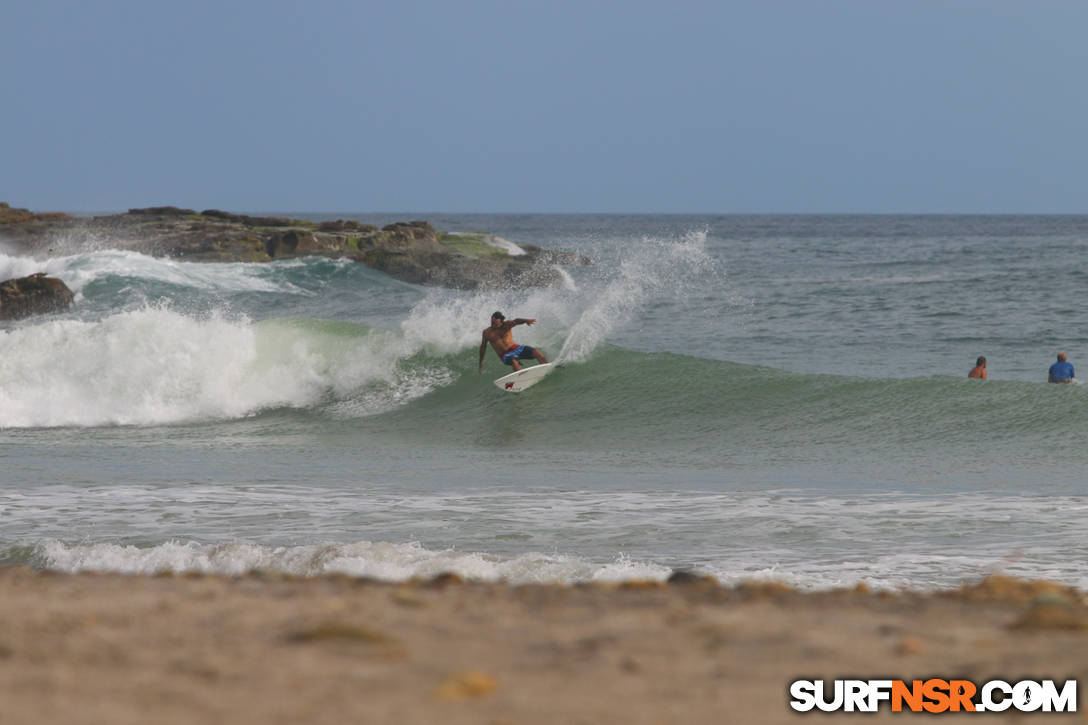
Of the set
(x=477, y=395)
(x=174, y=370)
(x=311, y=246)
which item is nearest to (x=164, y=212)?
(x=311, y=246)

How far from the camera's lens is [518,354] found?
17.3 m

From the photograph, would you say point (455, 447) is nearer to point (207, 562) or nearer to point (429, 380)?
point (429, 380)

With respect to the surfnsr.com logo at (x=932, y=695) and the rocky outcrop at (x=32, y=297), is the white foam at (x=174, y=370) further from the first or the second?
the surfnsr.com logo at (x=932, y=695)

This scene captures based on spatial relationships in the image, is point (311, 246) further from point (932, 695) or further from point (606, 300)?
point (932, 695)

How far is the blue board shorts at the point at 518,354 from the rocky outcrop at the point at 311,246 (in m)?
23.8

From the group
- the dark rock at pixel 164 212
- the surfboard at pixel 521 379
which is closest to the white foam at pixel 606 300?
the surfboard at pixel 521 379

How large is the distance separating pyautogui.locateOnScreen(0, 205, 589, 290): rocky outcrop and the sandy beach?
121ft

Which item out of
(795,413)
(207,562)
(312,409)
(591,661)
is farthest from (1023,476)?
(312,409)

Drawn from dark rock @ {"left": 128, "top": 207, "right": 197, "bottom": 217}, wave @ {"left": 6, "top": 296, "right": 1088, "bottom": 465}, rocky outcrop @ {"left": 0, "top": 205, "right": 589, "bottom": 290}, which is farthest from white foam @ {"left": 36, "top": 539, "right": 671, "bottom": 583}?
dark rock @ {"left": 128, "top": 207, "right": 197, "bottom": 217}

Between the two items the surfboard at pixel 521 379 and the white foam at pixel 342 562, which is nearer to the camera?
the white foam at pixel 342 562

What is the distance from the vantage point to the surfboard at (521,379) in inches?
679

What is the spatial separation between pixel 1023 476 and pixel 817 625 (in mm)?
8221

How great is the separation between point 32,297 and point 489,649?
28.8 meters

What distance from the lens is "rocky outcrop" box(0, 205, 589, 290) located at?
4203 centimetres
